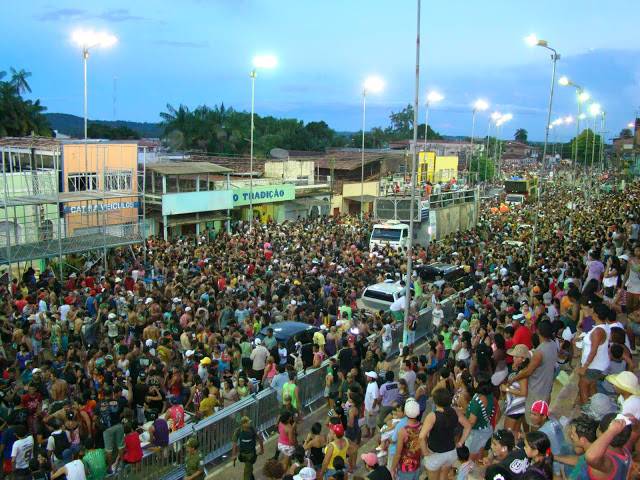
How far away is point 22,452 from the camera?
26.2 feet

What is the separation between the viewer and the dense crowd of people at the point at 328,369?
6.23 meters

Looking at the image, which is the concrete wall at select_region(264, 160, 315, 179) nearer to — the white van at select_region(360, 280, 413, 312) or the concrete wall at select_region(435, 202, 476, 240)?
the concrete wall at select_region(435, 202, 476, 240)

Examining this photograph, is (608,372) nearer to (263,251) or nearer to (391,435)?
(391,435)

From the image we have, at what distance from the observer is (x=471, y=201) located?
37.8 meters

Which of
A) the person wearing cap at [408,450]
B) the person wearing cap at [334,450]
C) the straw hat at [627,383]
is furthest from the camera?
the person wearing cap at [334,450]

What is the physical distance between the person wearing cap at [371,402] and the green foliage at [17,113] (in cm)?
4844

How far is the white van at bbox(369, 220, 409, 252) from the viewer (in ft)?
89.5

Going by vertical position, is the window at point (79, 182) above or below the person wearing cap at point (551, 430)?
above

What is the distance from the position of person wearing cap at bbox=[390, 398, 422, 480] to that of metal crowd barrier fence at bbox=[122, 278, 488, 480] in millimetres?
3489

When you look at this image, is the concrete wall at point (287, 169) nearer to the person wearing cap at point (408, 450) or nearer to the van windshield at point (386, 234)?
the van windshield at point (386, 234)

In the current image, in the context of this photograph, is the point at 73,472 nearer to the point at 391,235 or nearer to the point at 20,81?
the point at 391,235

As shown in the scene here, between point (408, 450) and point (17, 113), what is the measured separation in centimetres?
5468

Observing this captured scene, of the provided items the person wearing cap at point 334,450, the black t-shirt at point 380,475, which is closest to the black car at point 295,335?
the person wearing cap at point 334,450

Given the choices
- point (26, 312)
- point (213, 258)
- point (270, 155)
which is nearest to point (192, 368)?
point (26, 312)
